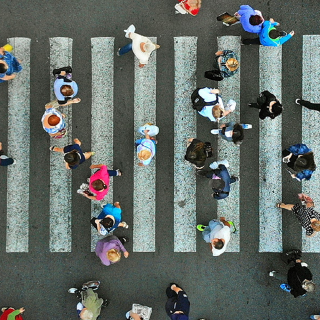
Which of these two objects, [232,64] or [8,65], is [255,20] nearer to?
[232,64]

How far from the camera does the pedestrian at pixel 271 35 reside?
6098mm

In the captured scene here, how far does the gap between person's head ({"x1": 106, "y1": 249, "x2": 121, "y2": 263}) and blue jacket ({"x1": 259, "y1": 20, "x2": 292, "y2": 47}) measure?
500 cm

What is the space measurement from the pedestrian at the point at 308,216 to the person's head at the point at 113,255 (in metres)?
3.66

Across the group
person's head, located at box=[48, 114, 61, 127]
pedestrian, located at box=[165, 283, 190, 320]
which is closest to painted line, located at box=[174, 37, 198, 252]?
pedestrian, located at box=[165, 283, 190, 320]

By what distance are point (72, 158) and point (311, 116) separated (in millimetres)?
5081

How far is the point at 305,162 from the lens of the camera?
6.14 m

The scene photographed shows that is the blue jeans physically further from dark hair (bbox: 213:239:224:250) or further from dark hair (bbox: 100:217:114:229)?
dark hair (bbox: 213:239:224:250)

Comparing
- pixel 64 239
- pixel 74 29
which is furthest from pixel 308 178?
pixel 74 29

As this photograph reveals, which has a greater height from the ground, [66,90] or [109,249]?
[66,90]

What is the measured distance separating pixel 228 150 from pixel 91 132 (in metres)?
2.97

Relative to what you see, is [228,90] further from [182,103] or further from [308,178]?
[308,178]

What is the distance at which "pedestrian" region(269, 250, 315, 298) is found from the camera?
6.19m

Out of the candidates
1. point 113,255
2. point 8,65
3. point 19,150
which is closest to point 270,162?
point 113,255

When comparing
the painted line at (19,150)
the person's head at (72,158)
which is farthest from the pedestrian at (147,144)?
the painted line at (19,150)
